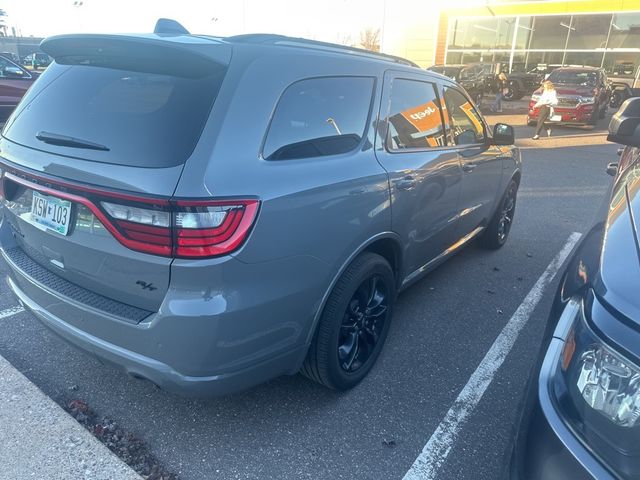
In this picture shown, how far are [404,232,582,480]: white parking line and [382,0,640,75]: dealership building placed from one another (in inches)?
1000

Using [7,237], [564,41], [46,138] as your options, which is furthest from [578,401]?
[564,41]

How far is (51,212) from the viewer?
2.08 m

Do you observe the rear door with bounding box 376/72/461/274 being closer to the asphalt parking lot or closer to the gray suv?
the gray suv

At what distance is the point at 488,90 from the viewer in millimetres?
21453

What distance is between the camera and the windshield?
1506 cm

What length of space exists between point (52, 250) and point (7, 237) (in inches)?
26.2

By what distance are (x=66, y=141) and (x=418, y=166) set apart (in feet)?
6.35

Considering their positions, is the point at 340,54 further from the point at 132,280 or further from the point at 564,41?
the point at 564,41

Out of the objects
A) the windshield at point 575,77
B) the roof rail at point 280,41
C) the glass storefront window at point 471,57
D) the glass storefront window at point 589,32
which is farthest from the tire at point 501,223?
the glass storefront window at point 471,57

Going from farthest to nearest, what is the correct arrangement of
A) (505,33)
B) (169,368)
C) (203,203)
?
(505,33), (169,368), (203,203)

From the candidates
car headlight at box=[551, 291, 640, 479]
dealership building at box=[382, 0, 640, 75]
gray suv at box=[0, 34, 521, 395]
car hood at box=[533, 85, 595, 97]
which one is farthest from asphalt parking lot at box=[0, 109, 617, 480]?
dealership building at box=[382, 0, 640, 75]

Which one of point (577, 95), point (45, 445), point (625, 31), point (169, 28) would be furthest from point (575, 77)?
point (45, 445)

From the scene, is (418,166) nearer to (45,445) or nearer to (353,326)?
(353,326)

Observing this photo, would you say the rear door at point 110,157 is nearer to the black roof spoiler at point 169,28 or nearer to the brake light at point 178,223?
the brake light at point 178,223
